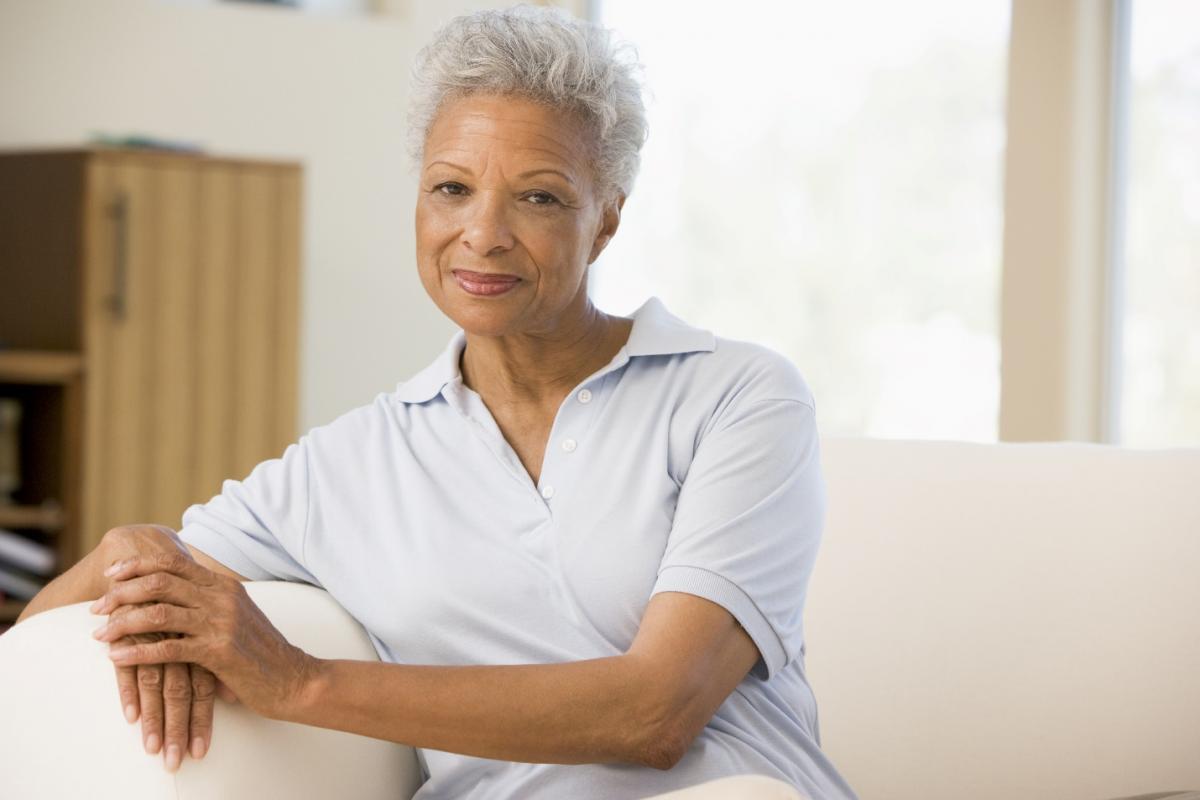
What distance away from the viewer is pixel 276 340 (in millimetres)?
4832

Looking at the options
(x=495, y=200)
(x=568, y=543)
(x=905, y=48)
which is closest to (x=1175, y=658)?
(x=568, y=543)

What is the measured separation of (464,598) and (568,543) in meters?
0.13

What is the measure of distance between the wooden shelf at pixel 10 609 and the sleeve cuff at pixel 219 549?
9.12 ft

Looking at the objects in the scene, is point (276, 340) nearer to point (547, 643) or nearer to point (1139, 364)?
point (1139, 364)

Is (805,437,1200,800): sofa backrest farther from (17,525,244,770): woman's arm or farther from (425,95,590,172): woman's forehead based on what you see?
(17,525,244,770): woman's arm

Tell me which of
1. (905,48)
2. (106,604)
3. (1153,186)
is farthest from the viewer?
(905,48)

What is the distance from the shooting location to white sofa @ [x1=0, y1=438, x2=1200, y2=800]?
1920mm

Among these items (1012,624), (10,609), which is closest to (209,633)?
(1012,624)

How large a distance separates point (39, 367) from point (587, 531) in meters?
3.17

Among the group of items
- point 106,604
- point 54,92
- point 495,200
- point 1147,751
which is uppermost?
point 54,92

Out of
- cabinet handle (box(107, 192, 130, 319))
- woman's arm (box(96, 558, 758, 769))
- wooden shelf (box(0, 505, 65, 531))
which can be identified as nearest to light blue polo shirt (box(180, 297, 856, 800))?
woman's arm (box(96, 558, 758, 769))

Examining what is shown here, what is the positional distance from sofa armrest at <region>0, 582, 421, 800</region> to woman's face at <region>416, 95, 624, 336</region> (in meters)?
0.48

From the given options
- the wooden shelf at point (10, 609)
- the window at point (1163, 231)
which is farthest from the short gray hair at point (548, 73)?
the wooden shelf at point (10, 609)

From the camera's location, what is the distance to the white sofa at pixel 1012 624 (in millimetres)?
1920
